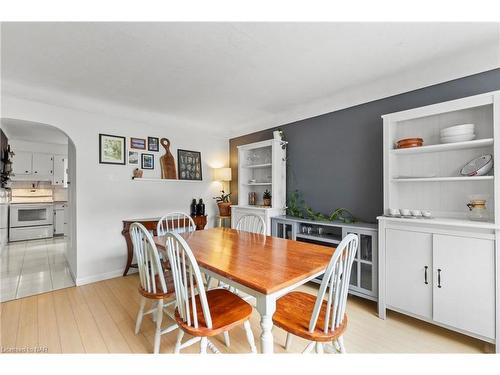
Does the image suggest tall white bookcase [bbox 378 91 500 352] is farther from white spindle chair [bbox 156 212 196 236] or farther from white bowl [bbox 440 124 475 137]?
white spindle chair [bbox 156 212 196 236]

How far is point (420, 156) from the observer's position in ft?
7.69

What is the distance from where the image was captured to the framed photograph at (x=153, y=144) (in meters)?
3.64

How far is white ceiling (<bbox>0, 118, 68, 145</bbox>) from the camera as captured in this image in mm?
4218

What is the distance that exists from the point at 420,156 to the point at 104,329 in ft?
10.8

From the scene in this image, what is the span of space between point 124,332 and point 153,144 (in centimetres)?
256

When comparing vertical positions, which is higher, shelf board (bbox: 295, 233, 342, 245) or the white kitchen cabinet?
the white kitchen cabinet

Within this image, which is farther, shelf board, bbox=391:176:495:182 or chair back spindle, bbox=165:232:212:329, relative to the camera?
shelf board, bbox=391:176:495:182

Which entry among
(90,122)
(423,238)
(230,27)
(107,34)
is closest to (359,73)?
(230,27)

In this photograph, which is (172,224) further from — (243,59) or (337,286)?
(337,286)

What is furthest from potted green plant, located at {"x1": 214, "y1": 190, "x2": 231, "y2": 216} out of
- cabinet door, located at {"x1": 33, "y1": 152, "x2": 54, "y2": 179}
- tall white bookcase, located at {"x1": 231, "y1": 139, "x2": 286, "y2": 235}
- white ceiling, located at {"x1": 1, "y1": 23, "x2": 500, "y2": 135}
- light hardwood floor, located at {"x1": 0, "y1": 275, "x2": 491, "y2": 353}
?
cabinet door, located at {"x1": 33, "y1": 152, "x2": 54, "y2": 179}

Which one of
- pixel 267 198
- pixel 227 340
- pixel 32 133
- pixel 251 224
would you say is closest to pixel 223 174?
pixel 267 198

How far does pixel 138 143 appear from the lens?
3.52 m
